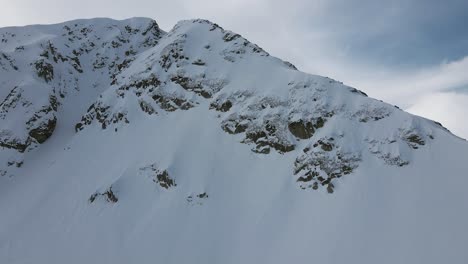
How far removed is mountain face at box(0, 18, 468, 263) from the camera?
998 inches

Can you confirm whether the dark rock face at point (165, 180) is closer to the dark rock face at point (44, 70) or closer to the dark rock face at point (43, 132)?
the dark rock face at point (43, 132)

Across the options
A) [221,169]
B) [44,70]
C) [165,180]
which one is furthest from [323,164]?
[44,70]

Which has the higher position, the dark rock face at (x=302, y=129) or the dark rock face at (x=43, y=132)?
A: the dark rock face at (x=302, y=129)

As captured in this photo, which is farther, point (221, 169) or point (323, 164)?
point (221, 169)

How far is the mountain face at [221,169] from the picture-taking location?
2534cm

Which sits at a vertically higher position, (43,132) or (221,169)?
(221,169)

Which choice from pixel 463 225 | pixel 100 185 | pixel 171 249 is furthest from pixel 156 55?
pixel 463 225

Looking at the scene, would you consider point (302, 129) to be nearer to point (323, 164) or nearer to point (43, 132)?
point (323, 164)

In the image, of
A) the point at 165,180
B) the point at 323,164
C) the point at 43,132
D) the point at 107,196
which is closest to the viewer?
the point at 323,164

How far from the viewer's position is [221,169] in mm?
32812

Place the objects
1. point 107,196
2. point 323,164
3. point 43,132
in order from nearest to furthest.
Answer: point 323,164, point 107,196, point 43,132

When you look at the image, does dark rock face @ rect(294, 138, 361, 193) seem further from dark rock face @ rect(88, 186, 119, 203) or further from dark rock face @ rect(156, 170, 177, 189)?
dark rock face @ rect(88, 186, 119, 203)

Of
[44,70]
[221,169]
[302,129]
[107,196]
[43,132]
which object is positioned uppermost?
[302,129]

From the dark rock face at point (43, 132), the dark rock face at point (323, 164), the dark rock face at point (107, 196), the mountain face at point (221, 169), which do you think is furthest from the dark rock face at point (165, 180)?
the dark rock face at point (43, 132)
